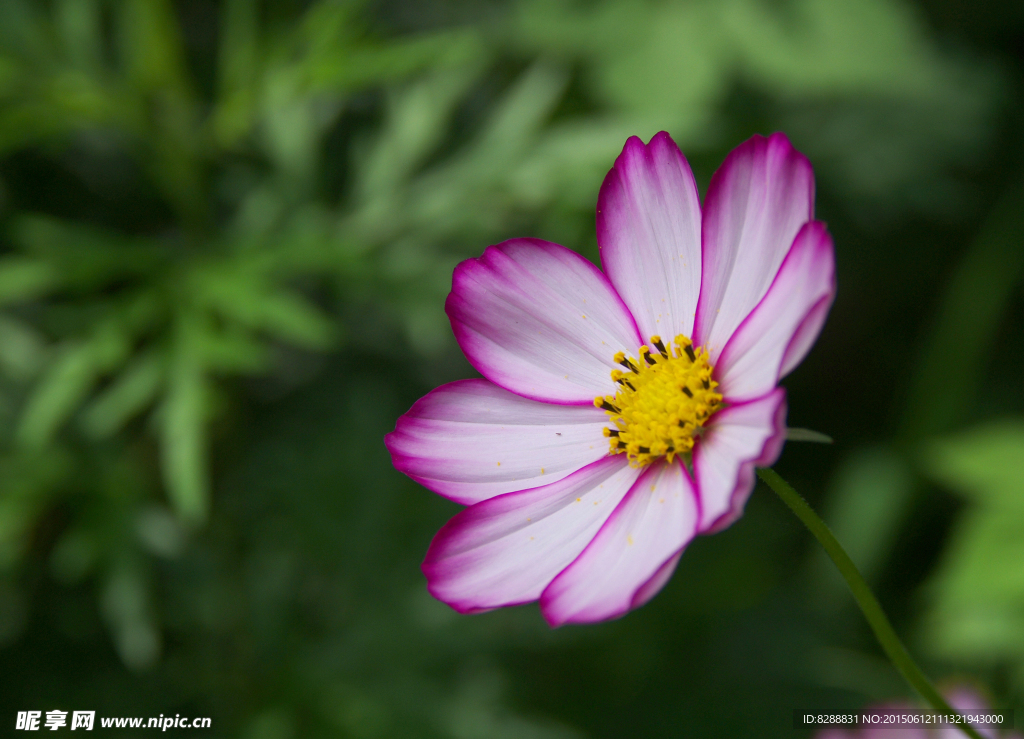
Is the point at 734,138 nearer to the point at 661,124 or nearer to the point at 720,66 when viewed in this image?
the point at 720,66

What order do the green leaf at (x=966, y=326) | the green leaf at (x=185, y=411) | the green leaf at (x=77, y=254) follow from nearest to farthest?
the green leaf at (x=185, y=411), the green leaf at (x=77, y=254), the green leaf at (x=966, y=326)

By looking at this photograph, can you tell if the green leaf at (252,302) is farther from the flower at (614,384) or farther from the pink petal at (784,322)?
the pink petal at (784,322)

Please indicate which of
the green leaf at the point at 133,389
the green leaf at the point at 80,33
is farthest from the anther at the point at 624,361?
the green leaf at the point at 80,33

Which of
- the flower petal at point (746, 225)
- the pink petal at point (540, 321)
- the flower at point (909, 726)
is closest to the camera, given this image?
the flower petal at point (746, 225)

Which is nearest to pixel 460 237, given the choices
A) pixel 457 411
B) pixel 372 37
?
pixel 372 37

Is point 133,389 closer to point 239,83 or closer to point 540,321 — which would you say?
point 239,83

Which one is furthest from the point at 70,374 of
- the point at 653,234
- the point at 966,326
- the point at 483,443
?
the point at 966,326

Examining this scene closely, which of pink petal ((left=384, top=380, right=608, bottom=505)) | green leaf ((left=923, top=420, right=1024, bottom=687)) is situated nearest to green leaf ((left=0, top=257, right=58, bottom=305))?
pink petal ((left=384, top=380, right=608, bottom=505))
